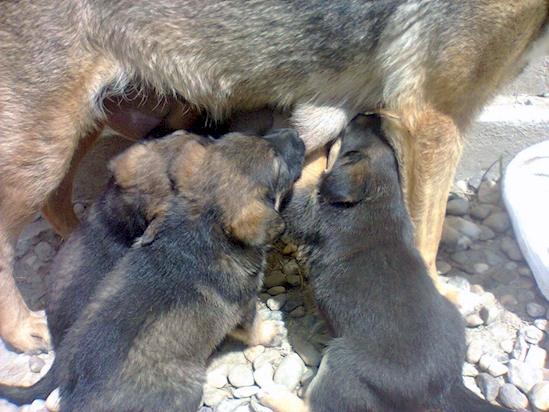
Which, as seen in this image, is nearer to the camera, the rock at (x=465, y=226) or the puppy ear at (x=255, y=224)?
the puppy ear at (x=255, y=224)

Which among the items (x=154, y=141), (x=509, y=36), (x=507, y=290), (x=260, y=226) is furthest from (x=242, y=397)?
(x=509, y=36)

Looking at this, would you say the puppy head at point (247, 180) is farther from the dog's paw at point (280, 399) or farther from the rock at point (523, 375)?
the rock at point (523, 375)

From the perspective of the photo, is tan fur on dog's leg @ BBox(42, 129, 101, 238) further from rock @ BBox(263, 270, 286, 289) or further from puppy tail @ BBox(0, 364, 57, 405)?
rock @ BBox(263, 270, 286, 289)

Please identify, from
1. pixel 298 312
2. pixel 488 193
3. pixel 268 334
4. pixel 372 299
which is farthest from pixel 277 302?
pixel 488 193

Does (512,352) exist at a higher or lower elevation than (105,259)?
lower

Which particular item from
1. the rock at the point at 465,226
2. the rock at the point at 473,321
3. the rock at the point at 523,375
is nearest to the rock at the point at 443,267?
the rock at the point at 465,226

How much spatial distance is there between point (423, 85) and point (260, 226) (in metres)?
0.79

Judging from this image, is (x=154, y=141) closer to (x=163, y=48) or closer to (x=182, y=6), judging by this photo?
(x=163, y=48)

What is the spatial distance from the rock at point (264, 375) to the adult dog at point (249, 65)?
758mm

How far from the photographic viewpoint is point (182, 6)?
2.21m

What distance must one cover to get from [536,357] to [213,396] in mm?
1198

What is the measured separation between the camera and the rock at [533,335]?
2404 millimetres

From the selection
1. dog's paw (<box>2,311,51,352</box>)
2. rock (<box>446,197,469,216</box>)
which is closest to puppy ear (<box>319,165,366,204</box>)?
rock (<box>446,197,469,216</box>)

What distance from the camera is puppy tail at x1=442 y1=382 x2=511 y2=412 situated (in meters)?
1.96
